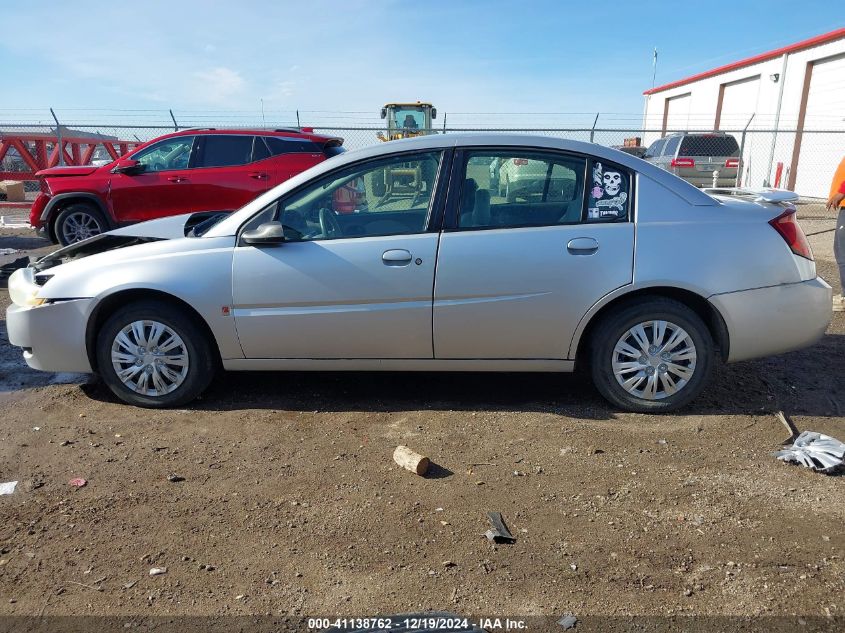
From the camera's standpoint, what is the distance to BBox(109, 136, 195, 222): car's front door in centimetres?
942

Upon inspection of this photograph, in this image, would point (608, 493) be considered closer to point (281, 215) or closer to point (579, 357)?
point (579, 357)

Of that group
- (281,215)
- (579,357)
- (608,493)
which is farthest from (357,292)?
(608,493)

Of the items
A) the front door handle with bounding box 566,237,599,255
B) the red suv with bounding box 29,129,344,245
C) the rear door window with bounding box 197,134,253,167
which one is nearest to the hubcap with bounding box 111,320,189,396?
the front door handle with bounding box 566,237,599,255

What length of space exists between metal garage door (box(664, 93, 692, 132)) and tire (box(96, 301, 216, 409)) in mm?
31555

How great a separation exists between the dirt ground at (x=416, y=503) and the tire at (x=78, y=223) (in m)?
5.64

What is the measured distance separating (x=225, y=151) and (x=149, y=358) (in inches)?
238

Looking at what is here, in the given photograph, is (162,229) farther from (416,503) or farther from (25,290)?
(416,503)

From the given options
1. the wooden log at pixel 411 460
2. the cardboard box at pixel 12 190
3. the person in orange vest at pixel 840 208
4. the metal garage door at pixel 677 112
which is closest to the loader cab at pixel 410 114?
the cardboard box at pixel 12 190

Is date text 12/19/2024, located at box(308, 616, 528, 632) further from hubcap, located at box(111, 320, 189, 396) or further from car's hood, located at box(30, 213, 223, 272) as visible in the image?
car's hood, located at box(30, 213, 223, 272)

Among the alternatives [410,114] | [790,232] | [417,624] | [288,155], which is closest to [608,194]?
[790,232]

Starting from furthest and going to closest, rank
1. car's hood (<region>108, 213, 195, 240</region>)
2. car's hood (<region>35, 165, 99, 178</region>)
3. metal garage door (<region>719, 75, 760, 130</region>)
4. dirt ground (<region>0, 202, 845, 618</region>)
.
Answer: metal garage door (<region>719, 75, 760, 130</region>) → car's hood (<region>35, 165, 99, 178</region>) → car's hood (<region>108, 213, 195, 240</region>) → dirt ground (<region>0, 202, 845, 618</region>)

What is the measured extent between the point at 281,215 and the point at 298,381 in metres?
1.33

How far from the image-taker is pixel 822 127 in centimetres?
2144

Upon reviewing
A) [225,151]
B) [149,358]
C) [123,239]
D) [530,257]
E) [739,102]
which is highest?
[739,102]
